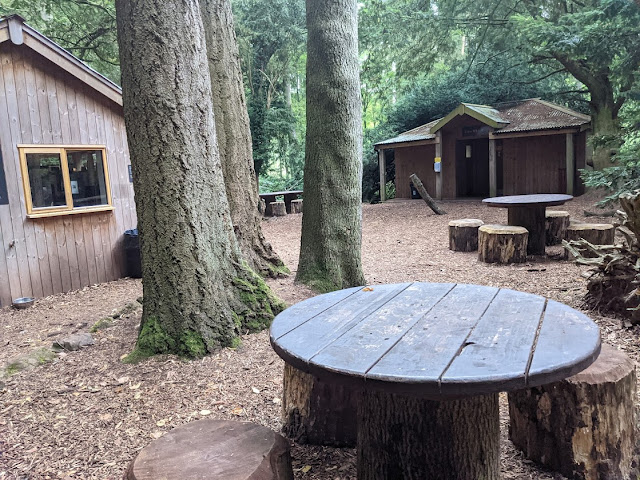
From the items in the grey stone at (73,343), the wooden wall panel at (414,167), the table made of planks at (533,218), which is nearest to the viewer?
the grey stone at (73,343)

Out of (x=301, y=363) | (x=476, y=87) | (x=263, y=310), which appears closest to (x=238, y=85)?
(x=263, y=310)

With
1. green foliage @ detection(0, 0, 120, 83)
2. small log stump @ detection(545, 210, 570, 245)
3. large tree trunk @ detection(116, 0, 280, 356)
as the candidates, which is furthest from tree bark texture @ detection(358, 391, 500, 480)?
green foliage @ detection(0, 0, 120, 83)

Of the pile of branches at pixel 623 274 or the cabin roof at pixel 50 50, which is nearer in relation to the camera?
the pile of branches at pixel 623 274

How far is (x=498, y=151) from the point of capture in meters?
17.9

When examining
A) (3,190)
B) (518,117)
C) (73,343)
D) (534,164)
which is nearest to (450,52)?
(518,117)

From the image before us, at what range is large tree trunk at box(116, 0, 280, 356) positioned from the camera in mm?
3801

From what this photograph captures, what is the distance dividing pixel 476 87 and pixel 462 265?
46.9 ft

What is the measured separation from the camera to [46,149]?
286 inches

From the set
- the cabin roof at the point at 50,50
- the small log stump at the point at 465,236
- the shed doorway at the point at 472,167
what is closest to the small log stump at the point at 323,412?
the small log stump at the point at 465,236

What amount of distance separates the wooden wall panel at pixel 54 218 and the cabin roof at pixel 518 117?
11.5m

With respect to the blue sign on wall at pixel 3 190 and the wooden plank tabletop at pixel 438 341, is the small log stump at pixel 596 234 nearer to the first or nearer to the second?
the wooden plank tabletop at pixel 438 341

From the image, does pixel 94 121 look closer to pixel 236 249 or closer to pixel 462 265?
pixel 236 249

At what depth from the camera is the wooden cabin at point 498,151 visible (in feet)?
50.0

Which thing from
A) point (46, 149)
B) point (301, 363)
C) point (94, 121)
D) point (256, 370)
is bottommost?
point (256, 370)
